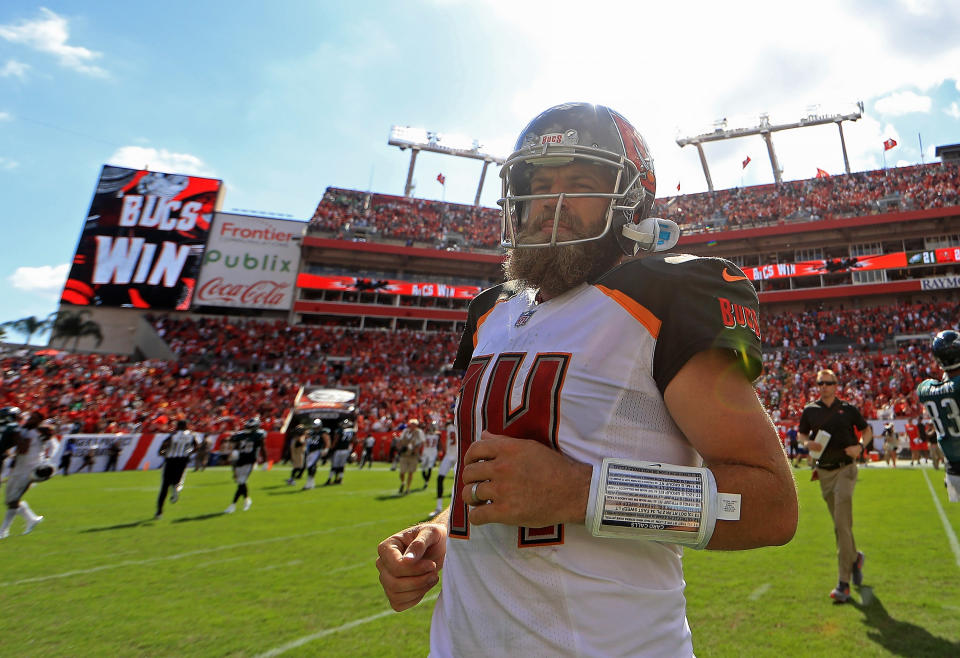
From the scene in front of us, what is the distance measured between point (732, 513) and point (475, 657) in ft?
2.36

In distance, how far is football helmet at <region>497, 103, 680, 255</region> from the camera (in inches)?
67.8

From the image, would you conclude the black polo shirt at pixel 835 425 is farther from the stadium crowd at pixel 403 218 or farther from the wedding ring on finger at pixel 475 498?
the stadium crowd at pixel 403 218

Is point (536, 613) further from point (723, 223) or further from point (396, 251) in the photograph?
point (723, 223)

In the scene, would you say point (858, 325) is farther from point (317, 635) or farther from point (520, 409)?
point (520, 409)

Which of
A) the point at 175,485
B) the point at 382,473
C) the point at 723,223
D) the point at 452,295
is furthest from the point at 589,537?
the point at 723,223

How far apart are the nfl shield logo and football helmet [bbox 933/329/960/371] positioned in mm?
5987

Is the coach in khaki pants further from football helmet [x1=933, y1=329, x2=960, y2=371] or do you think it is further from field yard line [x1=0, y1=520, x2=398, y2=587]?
field yard line [x1=0, y1=520, x2=398, y2=587]

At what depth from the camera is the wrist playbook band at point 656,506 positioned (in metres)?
1.13

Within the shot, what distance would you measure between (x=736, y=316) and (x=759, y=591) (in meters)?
5.88

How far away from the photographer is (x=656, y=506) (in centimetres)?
114

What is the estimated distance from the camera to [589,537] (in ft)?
4.18

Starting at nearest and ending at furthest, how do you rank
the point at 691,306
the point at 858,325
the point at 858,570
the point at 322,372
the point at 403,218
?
the point at 691,306 < the point at 858,570 < the point at 858,325 < the point at 322,372 < the point at 403,218

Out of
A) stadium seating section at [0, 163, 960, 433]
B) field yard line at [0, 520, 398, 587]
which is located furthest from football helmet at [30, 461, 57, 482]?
stadium seating section at [0, 163, 960, 433]

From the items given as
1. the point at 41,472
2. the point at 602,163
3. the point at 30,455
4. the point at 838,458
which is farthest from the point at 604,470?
the point at 30,455
